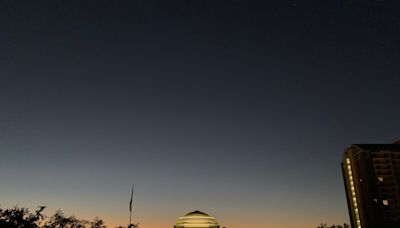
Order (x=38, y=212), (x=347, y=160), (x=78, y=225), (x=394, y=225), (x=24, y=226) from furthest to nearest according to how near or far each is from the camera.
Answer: (x=78, y=225), (x=38, y=212), (x=347, y=160), (x=24, y=226), (x=394, y=225)

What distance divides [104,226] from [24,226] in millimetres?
42823

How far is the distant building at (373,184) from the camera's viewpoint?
45.4 metres

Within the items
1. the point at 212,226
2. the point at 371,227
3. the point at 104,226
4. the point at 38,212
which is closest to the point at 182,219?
the point at 212,226

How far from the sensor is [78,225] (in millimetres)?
80562

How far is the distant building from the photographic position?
149 feet

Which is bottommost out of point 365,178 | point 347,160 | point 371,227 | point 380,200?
point 371,227

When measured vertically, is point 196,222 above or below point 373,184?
below

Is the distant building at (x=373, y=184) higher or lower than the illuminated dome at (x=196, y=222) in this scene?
higher

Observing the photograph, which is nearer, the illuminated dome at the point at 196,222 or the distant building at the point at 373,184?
the illuminated dome at the point at 196,222

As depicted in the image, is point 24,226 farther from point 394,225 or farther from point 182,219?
point 394,225

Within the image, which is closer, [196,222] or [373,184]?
[196,222]

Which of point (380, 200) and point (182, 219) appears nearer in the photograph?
point (182, 219)

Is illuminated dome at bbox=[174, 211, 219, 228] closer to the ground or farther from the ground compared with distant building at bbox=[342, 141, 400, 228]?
closer to the ground

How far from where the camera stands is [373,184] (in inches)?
1843
